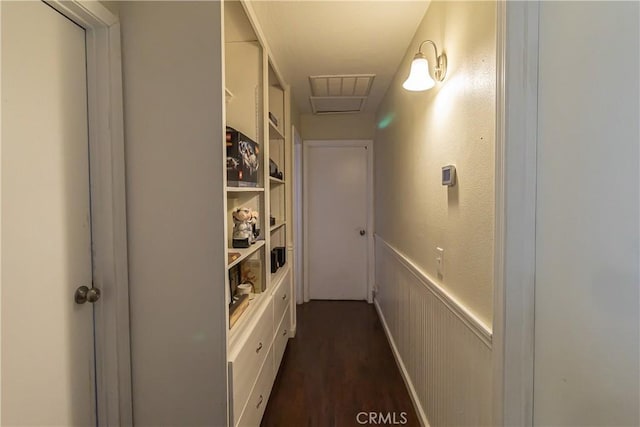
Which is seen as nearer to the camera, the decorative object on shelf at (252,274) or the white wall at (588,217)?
the white wall at (588,217)

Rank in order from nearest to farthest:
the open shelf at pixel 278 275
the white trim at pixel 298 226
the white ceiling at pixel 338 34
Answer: the white ceiling at pixel 338 34, the open shelf at pixel 278 275, the white trim at pixel 298 226

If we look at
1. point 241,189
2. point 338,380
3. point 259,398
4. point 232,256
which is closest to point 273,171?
point 241,189

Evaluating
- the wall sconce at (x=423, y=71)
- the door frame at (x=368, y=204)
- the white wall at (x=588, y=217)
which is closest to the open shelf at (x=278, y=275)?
the door frame at (x=368, y=204)

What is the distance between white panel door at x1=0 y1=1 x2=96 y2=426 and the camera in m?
0.91

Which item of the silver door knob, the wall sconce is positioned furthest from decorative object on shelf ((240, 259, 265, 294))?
the wall sconce

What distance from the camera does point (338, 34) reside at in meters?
1.99

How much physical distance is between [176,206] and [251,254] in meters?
0.76

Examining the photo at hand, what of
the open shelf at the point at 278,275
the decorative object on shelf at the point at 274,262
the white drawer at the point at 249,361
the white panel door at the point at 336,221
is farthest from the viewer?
the white panel door at the point at 336,221

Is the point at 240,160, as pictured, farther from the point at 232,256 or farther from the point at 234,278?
the point at 234,278

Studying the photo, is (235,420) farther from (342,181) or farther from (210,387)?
(342,181)

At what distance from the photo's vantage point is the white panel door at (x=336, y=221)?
3.98m

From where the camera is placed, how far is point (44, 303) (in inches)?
39.9

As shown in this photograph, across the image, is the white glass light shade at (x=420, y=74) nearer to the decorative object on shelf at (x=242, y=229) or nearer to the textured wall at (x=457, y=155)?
the textured wall at (x=457, y=155)

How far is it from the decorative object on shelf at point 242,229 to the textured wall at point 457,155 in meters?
0.98
